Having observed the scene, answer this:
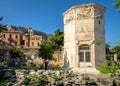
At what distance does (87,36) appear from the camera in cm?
2409

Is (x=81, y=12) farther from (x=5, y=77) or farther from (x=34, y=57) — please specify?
(x=34, y=57)

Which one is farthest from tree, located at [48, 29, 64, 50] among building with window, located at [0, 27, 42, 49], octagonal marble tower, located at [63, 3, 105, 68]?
octagonal marble tower, located at [63, 3, 105, 68]

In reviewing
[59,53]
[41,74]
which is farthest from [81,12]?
[59,53]

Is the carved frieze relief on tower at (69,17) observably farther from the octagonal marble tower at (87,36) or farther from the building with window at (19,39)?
the building with window at (19,39)

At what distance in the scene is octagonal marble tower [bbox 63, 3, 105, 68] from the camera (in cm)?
2400

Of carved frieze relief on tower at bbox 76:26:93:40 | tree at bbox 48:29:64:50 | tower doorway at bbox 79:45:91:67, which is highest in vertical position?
tree at bbox 48:29:64:50

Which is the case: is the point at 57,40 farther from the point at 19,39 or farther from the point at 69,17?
the point at 69,17

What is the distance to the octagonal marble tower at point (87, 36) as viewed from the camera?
2400cm

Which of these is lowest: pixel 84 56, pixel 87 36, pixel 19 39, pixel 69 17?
pixel 84 56

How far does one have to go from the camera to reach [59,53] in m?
42.8

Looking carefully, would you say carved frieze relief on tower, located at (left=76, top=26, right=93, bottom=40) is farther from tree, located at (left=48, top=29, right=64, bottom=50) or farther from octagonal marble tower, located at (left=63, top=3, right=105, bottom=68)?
tree, located at (left=48, top=29, right=64, bottom=50)

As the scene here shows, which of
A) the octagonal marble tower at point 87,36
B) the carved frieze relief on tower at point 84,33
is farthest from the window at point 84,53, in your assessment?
the carved frieze relief on tower at point 84,33

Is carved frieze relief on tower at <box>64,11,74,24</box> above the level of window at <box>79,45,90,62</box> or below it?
above

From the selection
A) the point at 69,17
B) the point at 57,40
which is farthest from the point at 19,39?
the point at 69,17
